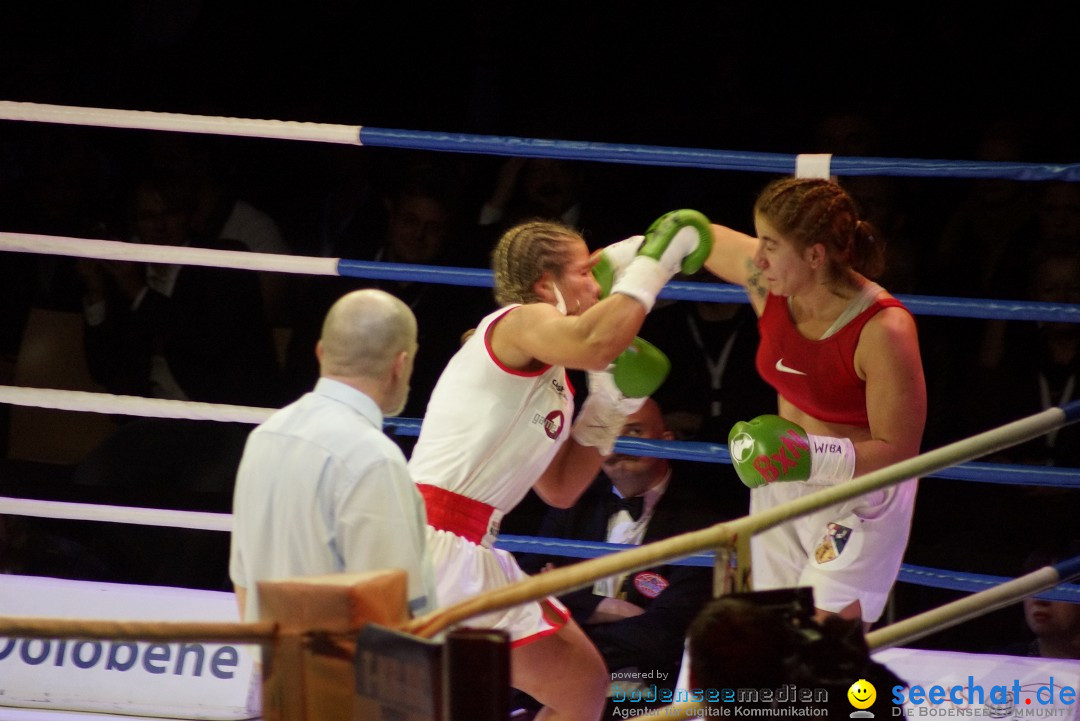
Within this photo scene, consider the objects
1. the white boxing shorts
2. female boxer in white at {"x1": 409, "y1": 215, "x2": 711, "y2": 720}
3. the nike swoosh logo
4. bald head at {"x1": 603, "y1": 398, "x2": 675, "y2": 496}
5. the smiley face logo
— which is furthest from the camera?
bald head at {"x1": 603, "y1": 398, "x2": 675, "y2": 496}

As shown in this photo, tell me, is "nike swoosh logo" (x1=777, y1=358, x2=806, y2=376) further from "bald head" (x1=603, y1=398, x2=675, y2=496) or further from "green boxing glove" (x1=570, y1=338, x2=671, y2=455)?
"bald head" (x1=603, y1=398, x2=675, y2=496)

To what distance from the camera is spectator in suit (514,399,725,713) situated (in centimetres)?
318

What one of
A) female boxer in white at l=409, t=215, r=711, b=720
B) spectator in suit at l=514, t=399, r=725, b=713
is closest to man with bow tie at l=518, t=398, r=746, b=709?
spectator in suit at l=514, t=399, r=725, b=713

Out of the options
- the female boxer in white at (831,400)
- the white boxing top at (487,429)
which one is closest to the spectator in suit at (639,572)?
the female boxer in white at (831,400)

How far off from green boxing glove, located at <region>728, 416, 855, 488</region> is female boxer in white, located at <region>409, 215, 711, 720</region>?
33cm

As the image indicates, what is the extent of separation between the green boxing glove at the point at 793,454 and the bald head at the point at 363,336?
34.2 inches

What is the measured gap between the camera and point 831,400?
8.34ft

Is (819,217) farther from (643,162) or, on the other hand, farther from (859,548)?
(859,548)

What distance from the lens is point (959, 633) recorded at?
3.38m

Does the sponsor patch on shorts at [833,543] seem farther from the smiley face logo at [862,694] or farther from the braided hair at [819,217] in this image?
the smiley face logo at [862,694]

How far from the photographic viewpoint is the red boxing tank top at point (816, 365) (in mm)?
2469

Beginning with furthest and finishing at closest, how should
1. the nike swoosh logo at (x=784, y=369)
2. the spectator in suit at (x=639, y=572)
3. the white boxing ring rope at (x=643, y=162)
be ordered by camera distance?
the spectator in suit at (x=639, y=572) → the nike swoosh logo at (x=784, y=369) → the white boxing ring rope at (x=643, y=162)

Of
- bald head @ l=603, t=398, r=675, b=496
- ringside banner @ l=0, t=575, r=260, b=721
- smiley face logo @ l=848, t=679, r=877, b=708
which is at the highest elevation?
bald head @ l=603, t=398, r=675, b=496

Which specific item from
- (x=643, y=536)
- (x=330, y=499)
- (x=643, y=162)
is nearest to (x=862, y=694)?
(x=330, y=499)
